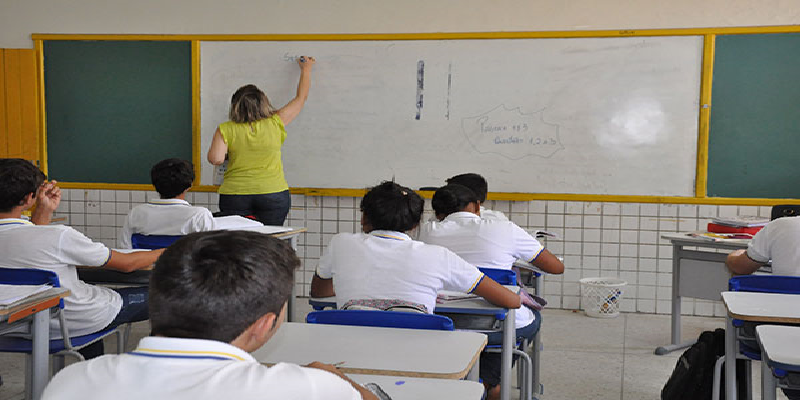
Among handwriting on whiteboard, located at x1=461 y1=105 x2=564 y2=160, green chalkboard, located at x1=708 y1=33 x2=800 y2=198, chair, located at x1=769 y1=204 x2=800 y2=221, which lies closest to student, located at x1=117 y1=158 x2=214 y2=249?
handwriting on whiteboard, located at x1=461 y1=105 x2=564 y2=160

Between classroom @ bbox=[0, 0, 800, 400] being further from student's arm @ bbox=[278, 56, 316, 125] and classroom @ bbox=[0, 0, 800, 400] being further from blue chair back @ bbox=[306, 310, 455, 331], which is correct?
blue chair back @ bbox=[306, 310, 455, 331]

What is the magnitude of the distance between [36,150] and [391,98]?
2.91m

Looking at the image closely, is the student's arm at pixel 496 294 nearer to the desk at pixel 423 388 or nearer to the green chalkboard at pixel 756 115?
the desk at pixel 423 388

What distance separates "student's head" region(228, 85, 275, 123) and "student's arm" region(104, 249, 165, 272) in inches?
75.1

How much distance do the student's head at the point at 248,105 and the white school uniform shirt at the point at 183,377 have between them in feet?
12.3

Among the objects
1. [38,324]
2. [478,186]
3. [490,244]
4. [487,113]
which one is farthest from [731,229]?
[38,324]

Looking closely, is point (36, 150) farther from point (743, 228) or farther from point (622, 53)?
point (743, 228)

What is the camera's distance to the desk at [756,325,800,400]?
5.82ft

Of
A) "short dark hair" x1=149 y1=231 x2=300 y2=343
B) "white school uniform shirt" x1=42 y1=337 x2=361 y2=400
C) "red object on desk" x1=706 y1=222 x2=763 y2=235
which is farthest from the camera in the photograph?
"red object on desk" x1=706 y1=222 x2=763 y2=235

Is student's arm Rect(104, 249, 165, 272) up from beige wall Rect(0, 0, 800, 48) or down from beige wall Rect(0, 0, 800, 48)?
down

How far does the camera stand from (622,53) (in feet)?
16.4

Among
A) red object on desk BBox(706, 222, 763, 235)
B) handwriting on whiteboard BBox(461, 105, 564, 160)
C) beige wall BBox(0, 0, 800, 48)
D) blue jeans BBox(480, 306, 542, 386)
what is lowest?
blue jeans BBox(480, 306, 542, 386)

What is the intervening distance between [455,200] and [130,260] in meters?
1.42

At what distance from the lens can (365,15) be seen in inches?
210
